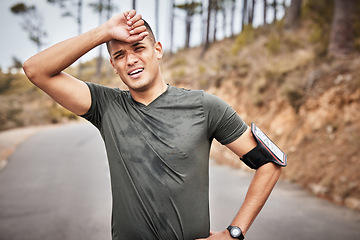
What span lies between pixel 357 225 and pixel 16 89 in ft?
110

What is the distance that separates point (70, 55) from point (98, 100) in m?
0.31

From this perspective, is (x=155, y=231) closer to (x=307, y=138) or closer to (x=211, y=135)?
(x=211, y=135)

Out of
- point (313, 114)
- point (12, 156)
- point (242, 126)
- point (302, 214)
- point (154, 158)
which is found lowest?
point (12, 156)

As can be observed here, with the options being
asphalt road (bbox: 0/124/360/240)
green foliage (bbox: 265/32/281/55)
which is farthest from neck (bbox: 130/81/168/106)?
green foliage (bbox: 265/32/281/55)

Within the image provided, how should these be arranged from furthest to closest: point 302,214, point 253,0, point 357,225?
1. point 253,0
2. point 302,214
3. point 357,225

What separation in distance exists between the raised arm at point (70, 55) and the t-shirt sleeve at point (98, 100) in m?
0.08

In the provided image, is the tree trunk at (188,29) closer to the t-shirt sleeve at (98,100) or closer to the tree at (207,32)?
the tree at (207,32)

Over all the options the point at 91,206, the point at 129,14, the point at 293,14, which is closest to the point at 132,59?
the point at 129,14

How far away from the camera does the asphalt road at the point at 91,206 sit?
14.4 feet

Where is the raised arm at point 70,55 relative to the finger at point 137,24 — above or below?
below

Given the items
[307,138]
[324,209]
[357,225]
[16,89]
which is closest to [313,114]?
[307,138]

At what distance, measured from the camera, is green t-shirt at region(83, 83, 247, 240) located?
5.60ft

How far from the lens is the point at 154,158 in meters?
1.75

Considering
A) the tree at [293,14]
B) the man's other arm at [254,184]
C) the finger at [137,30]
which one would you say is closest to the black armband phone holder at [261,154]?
the man's other arm at [254,184]
